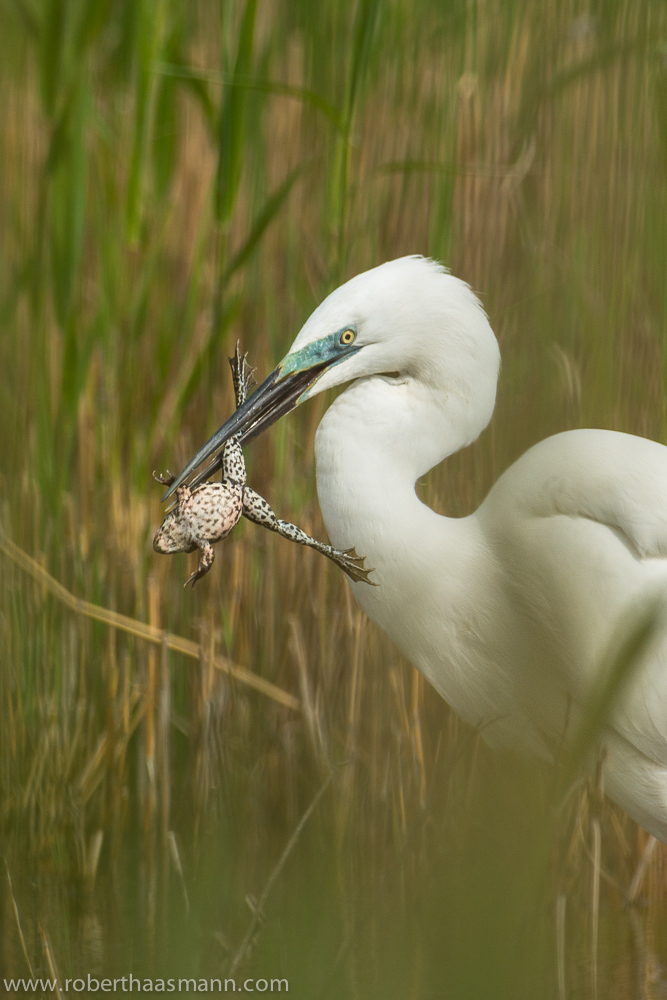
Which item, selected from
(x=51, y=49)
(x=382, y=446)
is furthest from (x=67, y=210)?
(x=382, y=446)

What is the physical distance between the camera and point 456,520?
39.3 inches

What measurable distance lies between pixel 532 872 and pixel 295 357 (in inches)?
23.0

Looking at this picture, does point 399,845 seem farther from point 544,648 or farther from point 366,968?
point 544,648

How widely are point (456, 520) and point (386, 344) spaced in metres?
0.21

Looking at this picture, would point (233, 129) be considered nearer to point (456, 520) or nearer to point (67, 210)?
point (67, 210)

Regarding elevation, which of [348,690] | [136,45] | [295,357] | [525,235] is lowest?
[348,690]

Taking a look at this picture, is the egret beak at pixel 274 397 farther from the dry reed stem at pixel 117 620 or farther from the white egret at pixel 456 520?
the dry reed stem at pixel 117 620

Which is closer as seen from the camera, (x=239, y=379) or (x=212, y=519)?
(x=212, y=519)

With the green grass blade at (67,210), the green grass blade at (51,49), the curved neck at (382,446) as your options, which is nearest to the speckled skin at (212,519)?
the curved neck at (382,446)

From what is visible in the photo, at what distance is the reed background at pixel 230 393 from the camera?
0.99 metres

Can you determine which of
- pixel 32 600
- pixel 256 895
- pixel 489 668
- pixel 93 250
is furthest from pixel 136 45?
pixel 256 895

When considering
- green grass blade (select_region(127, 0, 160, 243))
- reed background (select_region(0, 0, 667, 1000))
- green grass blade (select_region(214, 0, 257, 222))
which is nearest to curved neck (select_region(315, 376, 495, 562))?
reed background (select_region(0, 0, 667, 1000))

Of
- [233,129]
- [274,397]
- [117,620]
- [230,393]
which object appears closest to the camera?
[274,397]

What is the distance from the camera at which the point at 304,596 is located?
1292 mm
